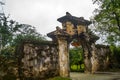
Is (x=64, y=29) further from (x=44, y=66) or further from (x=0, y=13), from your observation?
(x=0, y=13)

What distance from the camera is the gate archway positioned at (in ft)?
78.3

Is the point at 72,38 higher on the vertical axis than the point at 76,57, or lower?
higher

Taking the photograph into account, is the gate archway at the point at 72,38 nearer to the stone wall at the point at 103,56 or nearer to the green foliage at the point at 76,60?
the stone wall at the point at 103,56

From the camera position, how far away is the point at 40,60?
21.9 metres

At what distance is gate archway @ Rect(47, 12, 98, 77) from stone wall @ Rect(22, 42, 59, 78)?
2.80 feet

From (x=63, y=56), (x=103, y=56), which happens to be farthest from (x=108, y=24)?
(x=63, y=56)

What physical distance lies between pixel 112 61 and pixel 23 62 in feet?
47.6

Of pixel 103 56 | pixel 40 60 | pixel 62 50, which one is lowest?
pixel 40 60

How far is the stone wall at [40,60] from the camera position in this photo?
20.7 metres

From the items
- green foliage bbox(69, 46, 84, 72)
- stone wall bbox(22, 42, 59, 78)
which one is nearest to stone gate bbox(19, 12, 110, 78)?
stone wall bbox(22, 42, 59, 78)

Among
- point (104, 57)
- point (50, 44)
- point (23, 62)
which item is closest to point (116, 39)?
point (104, 57)

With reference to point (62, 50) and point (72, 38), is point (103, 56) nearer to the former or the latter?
point (72, 38)

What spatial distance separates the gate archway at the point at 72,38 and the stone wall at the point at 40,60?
0.85m

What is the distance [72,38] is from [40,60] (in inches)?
201
